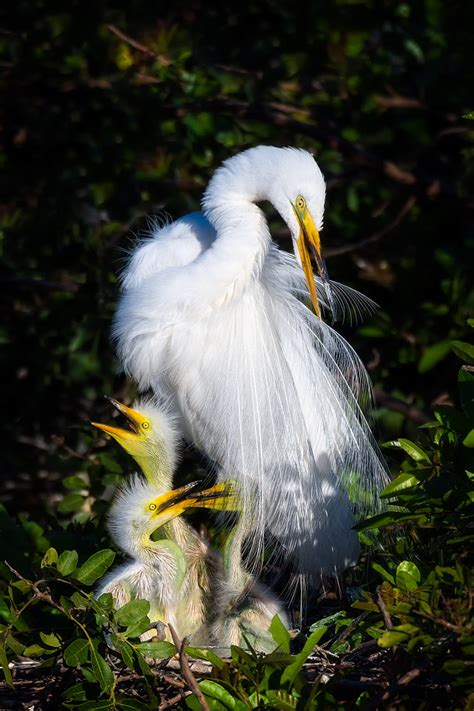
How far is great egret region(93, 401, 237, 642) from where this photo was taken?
2.25 meters

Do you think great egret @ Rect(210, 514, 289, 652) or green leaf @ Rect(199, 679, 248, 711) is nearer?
green leaf @ Rect(199, 679, 248, 711)

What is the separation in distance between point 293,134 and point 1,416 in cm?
159

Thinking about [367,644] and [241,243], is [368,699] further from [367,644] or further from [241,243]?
[241,243]

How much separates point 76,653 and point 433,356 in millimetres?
1710

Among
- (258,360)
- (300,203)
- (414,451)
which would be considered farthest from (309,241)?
(414,451)

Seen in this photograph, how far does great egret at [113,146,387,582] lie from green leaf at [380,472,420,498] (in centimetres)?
65

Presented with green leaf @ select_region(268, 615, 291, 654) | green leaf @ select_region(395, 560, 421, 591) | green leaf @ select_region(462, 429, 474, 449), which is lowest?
green leaf @ select_region(268, 615, 291, 654)

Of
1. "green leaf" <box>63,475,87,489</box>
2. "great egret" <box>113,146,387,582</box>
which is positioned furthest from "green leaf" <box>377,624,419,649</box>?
"green leaf" <box>63,475,87,489</box>

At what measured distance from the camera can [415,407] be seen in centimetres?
310

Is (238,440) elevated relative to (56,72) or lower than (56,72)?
lower

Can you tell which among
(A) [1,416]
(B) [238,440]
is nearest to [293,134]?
(B) [238,440]

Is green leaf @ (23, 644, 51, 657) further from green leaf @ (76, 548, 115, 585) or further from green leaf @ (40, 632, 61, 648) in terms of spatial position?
green leaf @ (76, 548, 115, 585)

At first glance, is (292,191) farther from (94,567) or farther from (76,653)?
(76,653)

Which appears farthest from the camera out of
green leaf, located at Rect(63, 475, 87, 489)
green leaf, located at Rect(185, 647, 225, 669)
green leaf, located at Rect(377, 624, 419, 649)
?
green leaf, located at Rect(63, 475, 87, 489)
